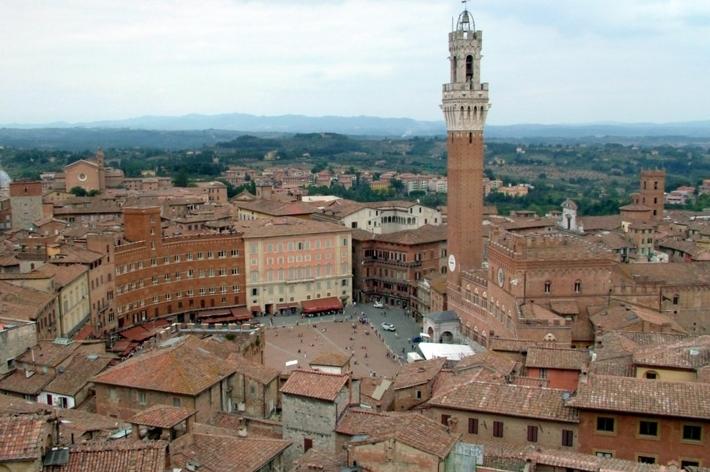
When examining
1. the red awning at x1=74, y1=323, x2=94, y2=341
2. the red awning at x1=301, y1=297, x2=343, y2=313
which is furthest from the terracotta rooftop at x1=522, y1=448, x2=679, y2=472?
the red awning at x1=301, y1=297, x2=343, y2=313

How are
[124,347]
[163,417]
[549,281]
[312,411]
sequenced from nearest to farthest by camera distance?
[163,417] → [312,411] → [549,281] → [124,347]

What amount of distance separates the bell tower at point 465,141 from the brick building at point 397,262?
9527 millimetres

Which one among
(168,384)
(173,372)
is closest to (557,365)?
(173,372)

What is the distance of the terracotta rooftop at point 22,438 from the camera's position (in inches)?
599

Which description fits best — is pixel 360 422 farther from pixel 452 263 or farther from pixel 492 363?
pixel 452 263

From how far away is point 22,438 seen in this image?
616 inches

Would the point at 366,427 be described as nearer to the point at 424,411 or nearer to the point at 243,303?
the point at 424,411

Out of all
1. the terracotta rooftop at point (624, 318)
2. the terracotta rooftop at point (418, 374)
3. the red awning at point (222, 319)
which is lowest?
the red awning at point (222, 319)

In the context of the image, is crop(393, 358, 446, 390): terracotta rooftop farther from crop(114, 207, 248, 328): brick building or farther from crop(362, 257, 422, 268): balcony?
crop(362, 257, 422, 268): balcony

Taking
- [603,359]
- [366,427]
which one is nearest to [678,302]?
[603,359]

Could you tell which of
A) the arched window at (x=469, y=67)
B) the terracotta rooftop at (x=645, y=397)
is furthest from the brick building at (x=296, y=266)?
the terracotta rooftop at (x=645, y=397)

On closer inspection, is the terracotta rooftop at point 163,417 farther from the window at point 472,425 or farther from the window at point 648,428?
the window at point 648,428

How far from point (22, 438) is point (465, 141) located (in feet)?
171

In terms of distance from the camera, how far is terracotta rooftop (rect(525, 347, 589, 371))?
3148cm
